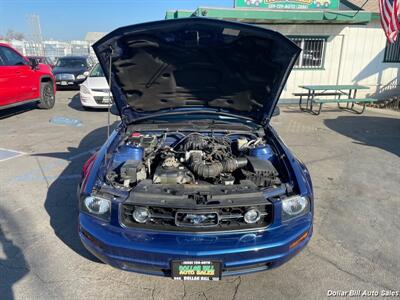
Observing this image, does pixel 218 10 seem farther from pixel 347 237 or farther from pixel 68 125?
pixel 347 237

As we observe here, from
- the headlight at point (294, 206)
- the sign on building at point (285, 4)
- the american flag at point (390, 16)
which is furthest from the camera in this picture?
the sign on building at point (285, 4)

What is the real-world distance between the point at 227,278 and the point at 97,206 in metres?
1.21

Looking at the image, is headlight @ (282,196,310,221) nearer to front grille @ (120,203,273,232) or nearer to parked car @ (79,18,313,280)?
parked car @ (79,18,313,280)

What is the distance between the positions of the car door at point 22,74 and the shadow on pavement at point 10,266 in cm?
613

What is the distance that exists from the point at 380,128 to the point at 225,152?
648 cm

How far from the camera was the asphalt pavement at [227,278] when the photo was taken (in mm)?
2490

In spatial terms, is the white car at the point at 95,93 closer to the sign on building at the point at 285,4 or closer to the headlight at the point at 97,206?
the sign on building at the point at 285,4

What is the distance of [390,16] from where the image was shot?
26.9 ft

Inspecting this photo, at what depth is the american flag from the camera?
809 centimetres

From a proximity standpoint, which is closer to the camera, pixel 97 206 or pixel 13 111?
pixel 97 206

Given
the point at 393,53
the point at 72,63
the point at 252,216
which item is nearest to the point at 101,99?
the point at 72,63

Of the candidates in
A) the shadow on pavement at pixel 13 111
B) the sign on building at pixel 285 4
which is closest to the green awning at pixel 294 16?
the sign on building at pixel 285 4

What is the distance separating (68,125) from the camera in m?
7.80

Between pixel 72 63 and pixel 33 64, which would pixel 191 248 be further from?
pixel 72 63
